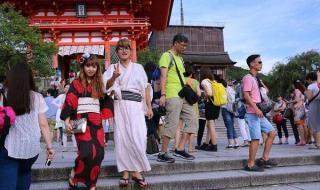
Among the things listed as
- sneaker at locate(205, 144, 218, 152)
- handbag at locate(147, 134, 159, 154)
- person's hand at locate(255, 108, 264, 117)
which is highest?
person's hand at locate(255, 108, 264, 117)

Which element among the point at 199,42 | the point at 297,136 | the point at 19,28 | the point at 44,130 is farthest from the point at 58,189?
the point at 199,42

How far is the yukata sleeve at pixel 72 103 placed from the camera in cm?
417

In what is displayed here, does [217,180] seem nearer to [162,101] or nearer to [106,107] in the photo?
[162,101]

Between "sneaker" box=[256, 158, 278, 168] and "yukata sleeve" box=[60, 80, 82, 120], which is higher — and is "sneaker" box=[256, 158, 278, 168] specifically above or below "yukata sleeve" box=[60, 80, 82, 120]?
below

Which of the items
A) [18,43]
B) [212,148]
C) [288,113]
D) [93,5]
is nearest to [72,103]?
[212,148]

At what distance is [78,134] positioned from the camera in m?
4.12

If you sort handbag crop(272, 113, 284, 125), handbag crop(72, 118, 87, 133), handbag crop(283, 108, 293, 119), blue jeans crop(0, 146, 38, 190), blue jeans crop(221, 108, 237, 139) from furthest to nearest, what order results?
handbag crop(272, 113, 284, 125), handbag crop(283, 108, 293, 119), blue jeans crop(221, 108, 237, 139), handbag crop(72, 118, 87, 133), blue jeans crop(0, 146, 38, 190)

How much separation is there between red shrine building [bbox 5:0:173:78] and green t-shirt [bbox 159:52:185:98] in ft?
46.8

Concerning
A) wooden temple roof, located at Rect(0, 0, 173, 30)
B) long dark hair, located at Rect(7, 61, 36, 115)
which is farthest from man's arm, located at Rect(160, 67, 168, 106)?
wooden temple roof, located at Rect(0, 0, 173, 30)

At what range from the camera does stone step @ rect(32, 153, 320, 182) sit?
188 inches

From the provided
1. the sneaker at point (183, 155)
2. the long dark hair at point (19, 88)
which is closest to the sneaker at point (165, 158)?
the sneaker at point (183, 155)

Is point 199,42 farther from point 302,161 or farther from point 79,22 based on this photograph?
point 302,161

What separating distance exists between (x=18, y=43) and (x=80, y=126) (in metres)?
11.5

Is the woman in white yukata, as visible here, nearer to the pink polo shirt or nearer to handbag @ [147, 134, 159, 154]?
the pink polo shirt
